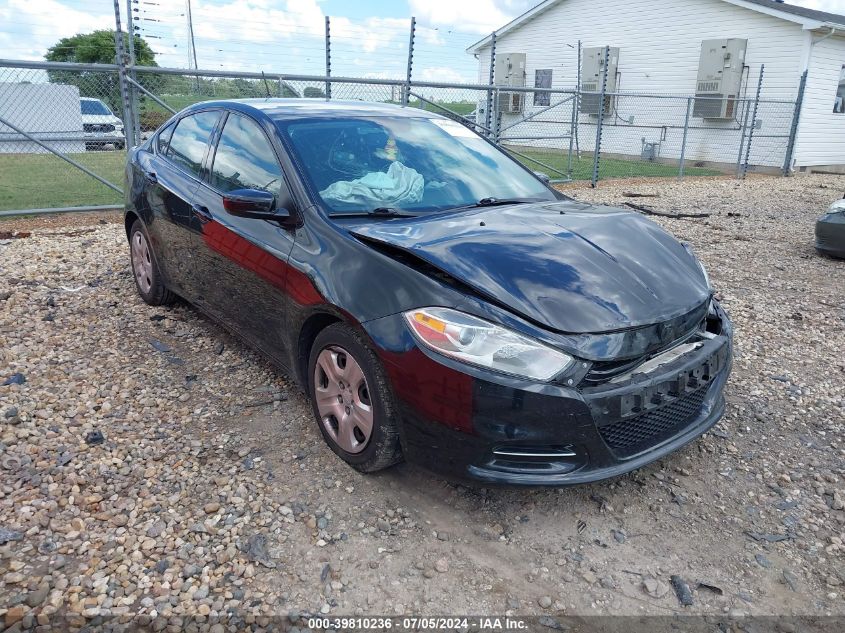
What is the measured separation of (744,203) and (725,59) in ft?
29.8

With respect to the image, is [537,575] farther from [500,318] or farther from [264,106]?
[264,106]

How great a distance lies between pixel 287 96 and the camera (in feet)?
22.0

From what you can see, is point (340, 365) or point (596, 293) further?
point (340, 365)

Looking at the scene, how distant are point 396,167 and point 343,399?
4.45 ft

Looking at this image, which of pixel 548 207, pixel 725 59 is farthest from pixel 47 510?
pixel 725 59

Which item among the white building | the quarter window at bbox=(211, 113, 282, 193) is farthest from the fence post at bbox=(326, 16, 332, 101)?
the white building

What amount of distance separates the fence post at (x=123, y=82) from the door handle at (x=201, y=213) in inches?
218

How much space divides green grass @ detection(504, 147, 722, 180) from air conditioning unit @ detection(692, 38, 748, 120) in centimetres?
175

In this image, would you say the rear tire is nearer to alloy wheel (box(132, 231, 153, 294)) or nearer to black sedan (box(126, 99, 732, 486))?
alloy wheel (box(132, 231, 153, 294))

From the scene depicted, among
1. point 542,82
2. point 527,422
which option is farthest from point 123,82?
point 542,82

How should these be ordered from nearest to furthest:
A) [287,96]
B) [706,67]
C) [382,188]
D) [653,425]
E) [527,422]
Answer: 1. [527,422]
2. [653,425]
3. [382,188]
4. [287,96]
5. [706,67]

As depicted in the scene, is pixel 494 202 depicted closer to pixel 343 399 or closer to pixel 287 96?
pixel 343 399

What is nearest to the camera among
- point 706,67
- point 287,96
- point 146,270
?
point 146,270

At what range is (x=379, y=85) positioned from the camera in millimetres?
10398
